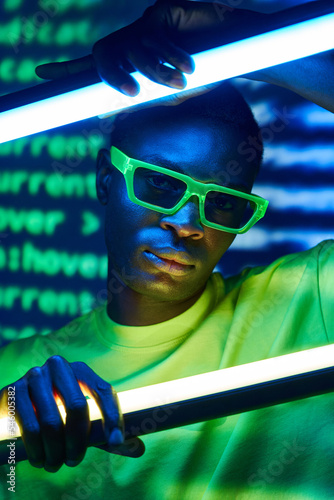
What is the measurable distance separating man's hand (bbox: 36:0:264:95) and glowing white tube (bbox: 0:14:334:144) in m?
0.02

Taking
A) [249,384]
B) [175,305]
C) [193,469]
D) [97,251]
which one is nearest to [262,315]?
[175,305]

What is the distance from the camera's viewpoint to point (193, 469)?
3.88 ft

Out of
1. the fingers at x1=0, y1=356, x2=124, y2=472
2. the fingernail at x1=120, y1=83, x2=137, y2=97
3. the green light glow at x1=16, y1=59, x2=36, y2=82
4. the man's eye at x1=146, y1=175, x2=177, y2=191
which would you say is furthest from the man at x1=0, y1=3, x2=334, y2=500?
the green light glow at x1=16, y1=59, x2=36, y2=82

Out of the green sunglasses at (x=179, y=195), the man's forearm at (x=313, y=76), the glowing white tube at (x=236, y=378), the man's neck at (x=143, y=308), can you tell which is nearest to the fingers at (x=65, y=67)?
the green sunglasses at (x=179, y=195)

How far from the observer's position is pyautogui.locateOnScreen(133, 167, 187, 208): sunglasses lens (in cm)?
124

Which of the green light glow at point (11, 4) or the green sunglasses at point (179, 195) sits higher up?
the green light glow at point (11, 4)

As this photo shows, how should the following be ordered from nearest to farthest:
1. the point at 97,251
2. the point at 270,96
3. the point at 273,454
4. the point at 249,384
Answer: the point at 249,384, the point at 273,454, the point at 270,96, the point at 97,251

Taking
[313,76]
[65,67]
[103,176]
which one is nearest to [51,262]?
[103,176]

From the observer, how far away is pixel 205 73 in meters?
0.84

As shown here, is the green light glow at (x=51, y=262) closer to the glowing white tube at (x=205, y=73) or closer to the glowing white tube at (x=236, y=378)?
the glowing white tube at (x=205, y=73)

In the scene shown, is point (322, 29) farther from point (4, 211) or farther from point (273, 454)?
point (4, 211)

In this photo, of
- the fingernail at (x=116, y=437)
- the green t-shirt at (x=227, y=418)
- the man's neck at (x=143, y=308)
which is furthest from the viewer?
the man's neck at (x=143, y=308)

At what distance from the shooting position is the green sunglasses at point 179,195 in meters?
1.20

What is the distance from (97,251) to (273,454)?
86 centimetres
